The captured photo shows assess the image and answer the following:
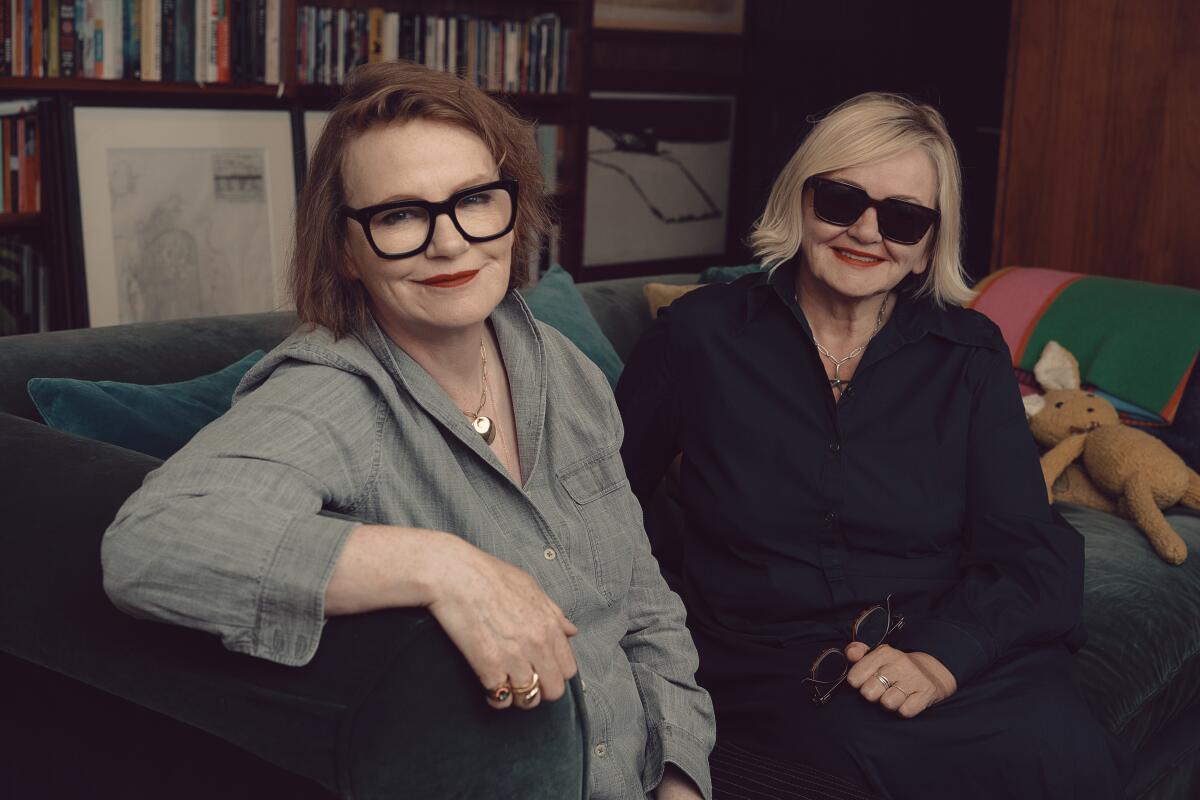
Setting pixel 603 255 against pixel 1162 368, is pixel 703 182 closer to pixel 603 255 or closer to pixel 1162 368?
pixel 603 255

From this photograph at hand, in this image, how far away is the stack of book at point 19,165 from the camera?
3311mm

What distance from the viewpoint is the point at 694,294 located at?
1987mm

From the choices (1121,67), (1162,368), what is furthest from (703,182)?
(1162,368)

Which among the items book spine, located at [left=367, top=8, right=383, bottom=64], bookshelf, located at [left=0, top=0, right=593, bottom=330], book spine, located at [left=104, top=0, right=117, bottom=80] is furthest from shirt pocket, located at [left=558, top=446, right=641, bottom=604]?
book spine, located at [left=367, top=8, right=383, bottom=64]

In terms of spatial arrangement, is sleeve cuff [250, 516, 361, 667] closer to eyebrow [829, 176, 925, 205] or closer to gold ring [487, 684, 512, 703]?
gold ring [487, 684, 512, 703]

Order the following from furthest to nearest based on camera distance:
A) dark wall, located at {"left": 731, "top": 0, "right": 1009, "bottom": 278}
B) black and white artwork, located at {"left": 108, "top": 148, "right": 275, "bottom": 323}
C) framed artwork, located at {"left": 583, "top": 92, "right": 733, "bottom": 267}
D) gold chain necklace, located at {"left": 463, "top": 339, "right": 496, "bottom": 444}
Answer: dark wall, located at {"left": 731, "top": 0, "right": 1009, "bottom": 278}
framed artwork, located at {"left": 583, "top": 92, "right": 733, "bottom": 267}
black and white artwork, located at {"left": 108, "top": 148, "right": 275, "bottom": 323}
gold chain necklace, located at {"left": 463, "top": 339, "right": 496, "bottom": 444}

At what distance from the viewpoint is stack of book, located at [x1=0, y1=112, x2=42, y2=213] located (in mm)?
3311

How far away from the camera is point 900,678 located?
169 centimetres

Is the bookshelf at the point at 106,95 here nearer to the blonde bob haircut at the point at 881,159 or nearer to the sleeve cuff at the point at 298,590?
the blonde bob haircut at the point at 881,159

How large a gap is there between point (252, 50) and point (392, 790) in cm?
312

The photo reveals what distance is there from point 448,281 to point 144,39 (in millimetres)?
2633

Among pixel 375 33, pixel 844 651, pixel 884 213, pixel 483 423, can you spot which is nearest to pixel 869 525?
pixel 844 651

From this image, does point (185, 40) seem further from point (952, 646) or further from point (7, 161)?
point (952, 646)

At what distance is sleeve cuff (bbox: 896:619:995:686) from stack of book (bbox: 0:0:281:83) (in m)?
2.76
